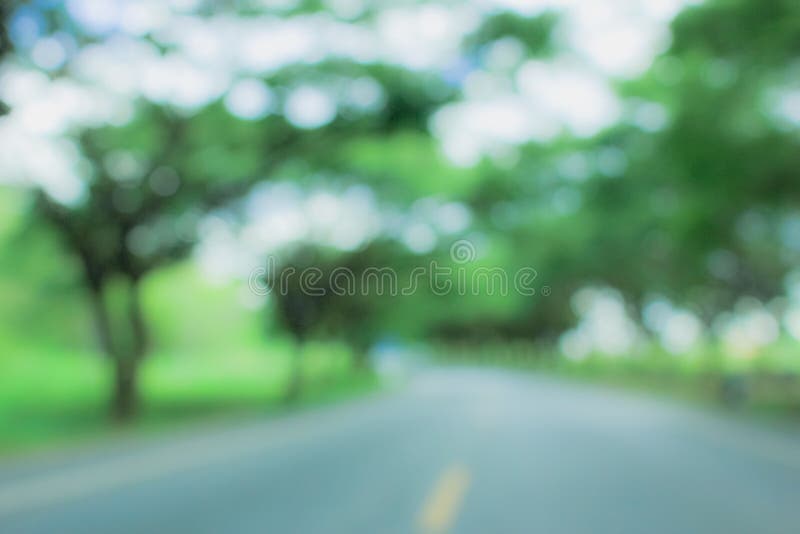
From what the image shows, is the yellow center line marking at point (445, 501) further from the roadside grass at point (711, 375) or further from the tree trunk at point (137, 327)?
the roadside grass at point (711, 375)

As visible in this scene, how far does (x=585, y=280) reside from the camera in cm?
4403

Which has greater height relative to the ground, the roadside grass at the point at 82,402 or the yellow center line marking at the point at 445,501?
the roadside grass at the point at 82,402

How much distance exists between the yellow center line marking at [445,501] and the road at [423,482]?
0.02 meters

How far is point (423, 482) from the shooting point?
9.50m

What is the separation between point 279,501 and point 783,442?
399 inches

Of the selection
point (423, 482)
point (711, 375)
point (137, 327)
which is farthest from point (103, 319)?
point (711, 375)

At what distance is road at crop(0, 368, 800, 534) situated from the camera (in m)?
7.14

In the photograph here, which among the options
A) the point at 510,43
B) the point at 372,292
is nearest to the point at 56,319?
the point at 372,292

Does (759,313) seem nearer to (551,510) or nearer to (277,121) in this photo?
(277,121)

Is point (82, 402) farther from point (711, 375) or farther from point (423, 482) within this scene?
point (711, 375)

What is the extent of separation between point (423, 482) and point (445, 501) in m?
1.38

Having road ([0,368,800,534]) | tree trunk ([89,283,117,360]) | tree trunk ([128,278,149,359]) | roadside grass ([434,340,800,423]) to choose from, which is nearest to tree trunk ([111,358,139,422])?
A: tree trunk ([89,283,117,360])

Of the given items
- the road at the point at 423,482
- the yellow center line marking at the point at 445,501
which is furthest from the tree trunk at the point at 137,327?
the yellow center line marking at the point at 445,501

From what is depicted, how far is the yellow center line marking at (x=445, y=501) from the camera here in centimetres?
700
